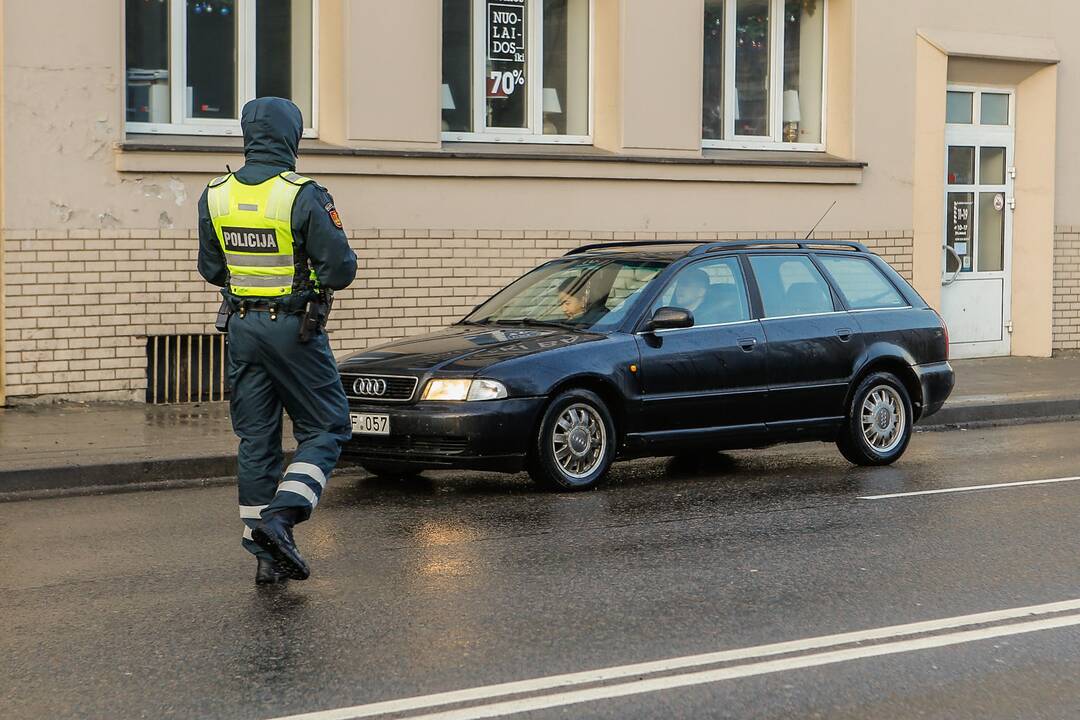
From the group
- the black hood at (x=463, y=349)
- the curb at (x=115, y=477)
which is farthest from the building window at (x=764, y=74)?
the curb at (x=115, y=477)

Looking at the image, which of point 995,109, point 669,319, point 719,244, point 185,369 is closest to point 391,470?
point 669,319

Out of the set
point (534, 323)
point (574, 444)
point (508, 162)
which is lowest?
point (574, 444)

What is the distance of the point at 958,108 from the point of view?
61.2ft

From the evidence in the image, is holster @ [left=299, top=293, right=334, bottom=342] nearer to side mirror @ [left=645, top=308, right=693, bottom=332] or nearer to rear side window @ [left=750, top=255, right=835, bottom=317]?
side mirror @ [left=645, top=308, right=693, bottom=332]

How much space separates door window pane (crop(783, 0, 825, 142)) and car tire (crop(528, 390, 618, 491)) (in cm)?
883

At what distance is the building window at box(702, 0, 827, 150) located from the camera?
17.0 meters

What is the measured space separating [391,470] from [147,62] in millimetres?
5769

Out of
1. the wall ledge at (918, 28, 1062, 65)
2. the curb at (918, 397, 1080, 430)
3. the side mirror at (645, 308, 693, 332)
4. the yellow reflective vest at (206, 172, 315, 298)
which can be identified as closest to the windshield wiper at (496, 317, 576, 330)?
the side mirror at (645, 308, 693, 332)

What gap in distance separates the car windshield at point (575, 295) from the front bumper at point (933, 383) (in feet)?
7.05

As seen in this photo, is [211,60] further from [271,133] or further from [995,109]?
[995,109]

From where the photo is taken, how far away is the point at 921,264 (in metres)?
18.0

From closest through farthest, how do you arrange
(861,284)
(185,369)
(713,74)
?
(861,284) < (185,369) < (713,74)

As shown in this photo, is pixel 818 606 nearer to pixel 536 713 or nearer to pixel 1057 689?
pixel 1057 689

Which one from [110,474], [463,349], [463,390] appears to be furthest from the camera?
[110,474]
